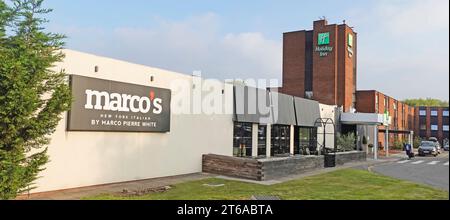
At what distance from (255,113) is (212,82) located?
381 centimetres

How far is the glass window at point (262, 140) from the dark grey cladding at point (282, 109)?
0.93 meters

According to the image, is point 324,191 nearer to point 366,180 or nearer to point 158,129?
point 366,180

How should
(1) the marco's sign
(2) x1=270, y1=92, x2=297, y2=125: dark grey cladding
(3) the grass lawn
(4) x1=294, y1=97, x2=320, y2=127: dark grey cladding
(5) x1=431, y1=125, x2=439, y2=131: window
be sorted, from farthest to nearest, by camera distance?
(5) x1=431, y1=125, x2=439, y2=131: window, (4) x1=294, y1=97, x2=320, y2=127: dark grey cladding, (2) x1=270, y1=92, x2=297, y2=125: dark grey cladding, (1) the marco's sign, (3) the grass lawn

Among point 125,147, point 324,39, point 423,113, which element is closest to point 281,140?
point 125,147

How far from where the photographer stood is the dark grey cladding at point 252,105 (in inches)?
753

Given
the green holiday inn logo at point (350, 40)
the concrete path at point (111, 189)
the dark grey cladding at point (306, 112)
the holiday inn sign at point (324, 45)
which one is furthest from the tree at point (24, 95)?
the green holiday inn logo at point (350, 40)

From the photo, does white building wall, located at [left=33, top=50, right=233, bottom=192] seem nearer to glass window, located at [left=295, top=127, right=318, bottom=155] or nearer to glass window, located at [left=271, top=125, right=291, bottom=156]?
glass window, located at [left=271, top=125, right=291, bottom=156]

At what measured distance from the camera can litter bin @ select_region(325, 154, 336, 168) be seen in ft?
70.3

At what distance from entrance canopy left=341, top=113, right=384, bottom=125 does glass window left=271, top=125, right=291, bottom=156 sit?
38.1ft

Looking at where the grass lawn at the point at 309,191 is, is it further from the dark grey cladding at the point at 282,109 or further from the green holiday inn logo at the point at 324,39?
the green holiday inn logo at the point at 324,39

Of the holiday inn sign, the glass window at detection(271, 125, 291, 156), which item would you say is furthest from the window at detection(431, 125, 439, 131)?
the glass window at detection(271, 125, 291, 156)

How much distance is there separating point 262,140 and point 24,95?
14.9m

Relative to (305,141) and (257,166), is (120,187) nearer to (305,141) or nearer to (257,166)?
(257,166)

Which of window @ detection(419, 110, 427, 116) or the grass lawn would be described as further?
window @ detection(419, 110, 427, 116)
